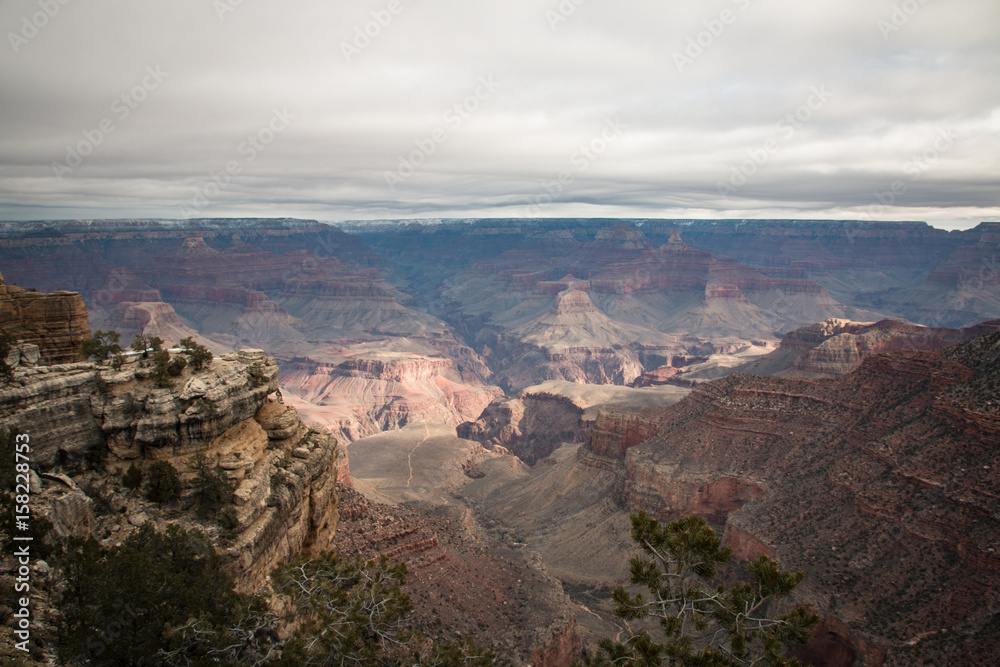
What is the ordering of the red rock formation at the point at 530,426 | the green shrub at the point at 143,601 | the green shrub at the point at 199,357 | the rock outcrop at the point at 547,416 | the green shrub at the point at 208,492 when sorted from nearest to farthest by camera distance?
1. the green shrub at the point at 143,601
2. the green shrub at the point at 208,492
3. the green shrub at the point at 199,357
4. the rock outcrop at the point at 547,416
5. the red rock formation at the point at 530,426

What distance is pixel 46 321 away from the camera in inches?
1053

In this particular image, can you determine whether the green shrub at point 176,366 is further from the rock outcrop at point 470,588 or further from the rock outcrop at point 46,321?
the rock outcrop at point 470,588

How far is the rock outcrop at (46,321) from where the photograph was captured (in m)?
25.8

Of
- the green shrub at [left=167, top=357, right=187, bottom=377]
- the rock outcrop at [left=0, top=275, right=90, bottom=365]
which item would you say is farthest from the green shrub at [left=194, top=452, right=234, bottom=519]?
the rock outcrop at [left=0, top=275, right=90, bottom=365]

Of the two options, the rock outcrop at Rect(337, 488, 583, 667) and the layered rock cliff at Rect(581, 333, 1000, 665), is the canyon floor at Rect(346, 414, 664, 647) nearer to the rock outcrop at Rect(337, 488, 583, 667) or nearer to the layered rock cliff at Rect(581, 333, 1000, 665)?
the rock outcrop at Rect(337, 488, 583, 667)

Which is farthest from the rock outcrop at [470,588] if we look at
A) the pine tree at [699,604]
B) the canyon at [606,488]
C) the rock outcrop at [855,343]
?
the rock outcrop at [855,343]

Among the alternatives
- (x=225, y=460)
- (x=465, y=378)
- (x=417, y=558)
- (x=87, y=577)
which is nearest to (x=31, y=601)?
(x=87, y=577)

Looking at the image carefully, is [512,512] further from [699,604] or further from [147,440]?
[699,604]

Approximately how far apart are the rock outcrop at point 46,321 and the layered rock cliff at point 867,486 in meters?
40.0

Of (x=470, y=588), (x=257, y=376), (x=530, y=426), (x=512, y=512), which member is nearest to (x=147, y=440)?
(x=257, y=376)

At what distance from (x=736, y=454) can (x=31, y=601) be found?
5288cm

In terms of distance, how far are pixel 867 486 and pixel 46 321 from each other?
1875 inches

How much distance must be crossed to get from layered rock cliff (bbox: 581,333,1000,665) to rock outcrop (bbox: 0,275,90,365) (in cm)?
3999

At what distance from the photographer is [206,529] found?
72.3ft
